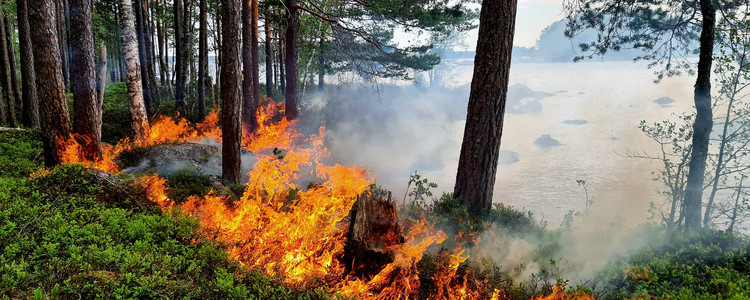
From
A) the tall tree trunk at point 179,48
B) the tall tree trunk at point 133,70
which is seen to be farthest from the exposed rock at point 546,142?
the tall tree trunk at point 133,70

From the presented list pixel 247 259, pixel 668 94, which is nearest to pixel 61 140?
pixel 247 259

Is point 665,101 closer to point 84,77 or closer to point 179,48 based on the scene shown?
point 179,48

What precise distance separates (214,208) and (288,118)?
35.9 ft

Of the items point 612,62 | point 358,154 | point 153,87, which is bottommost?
point 358,154

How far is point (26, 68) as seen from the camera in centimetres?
1214

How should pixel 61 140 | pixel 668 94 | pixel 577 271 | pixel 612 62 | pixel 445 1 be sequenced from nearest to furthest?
pixel 577 271 < pixel 61 140 < pixel 445 1 < pixel 668 94 < pixel 612 62

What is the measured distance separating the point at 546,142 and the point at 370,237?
31.9 m

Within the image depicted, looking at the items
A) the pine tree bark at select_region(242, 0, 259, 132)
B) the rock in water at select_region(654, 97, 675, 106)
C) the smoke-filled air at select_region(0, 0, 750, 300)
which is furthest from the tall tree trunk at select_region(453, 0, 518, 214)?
the rock in water at select_region(654, 97, 675, 106)

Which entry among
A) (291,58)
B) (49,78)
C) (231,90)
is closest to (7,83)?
(49,78)

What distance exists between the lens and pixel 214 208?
6062mm

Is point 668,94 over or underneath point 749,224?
over

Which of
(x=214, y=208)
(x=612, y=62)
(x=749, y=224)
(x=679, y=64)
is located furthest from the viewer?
(x=612, y=62)

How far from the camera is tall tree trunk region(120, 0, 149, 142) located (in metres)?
10.2

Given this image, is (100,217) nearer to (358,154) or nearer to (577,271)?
(577,271)
